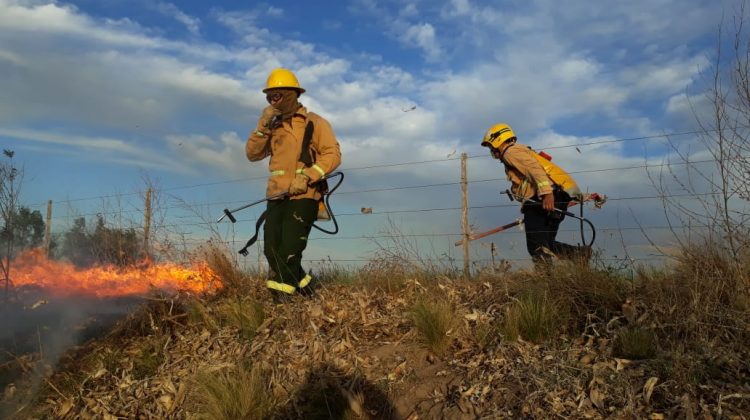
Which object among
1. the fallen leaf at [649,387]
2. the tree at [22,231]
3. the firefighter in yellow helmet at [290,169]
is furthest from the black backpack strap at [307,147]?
the tree at [22,231]

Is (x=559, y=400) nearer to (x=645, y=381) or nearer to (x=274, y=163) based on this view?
(x=645, y=381)

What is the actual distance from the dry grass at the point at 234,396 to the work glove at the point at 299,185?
185cm

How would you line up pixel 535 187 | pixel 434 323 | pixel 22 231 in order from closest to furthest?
pixel 434 323 < pixel 535 187 < pixel 22 231

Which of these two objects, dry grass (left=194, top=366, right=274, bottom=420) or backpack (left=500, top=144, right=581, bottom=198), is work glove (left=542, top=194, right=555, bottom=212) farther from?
dry grass (left=194, top=366, right=274, bottom=420)

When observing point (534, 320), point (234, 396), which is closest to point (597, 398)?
point (534, 320)

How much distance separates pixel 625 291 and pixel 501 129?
255 centimetres

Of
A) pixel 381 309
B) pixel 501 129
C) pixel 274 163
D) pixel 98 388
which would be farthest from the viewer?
pixel 501 129

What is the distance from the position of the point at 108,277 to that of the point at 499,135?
16.9ft

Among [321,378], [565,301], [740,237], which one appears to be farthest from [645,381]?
[321,378]

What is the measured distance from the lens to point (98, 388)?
392 centimetres

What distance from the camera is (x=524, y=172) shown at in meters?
5.50

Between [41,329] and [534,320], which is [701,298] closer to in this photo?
[534,320]

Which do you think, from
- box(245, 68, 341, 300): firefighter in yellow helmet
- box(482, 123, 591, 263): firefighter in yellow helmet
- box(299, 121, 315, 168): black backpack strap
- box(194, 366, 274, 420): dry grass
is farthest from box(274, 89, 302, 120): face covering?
box(194, 366, 274, 420): dry grass

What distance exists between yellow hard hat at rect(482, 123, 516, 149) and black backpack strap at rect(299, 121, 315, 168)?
6.53 ft
